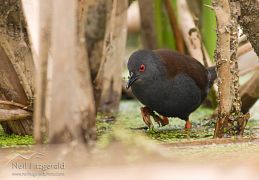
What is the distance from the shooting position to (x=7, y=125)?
5.23 m

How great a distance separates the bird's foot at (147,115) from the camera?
5.81 metres

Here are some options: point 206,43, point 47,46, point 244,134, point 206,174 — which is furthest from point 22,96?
point 206,43

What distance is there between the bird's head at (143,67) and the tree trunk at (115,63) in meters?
0.49

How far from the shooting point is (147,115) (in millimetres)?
5945

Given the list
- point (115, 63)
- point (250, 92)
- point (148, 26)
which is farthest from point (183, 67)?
point (148, 26)

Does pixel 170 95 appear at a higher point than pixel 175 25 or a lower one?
lower

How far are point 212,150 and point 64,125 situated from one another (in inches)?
44.9

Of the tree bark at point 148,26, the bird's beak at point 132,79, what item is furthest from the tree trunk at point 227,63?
the tree bark at point 148,26

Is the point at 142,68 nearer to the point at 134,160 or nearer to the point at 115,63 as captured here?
the point at 115,63

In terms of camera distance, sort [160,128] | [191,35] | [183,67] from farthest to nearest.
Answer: [191,35]
[160,128]
[183,67]

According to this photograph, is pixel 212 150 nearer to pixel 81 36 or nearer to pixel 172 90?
pixel 81 36

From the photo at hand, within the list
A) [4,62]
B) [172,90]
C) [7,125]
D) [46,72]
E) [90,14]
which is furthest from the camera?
[90,14]

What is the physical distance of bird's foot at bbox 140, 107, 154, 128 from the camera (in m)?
5.81

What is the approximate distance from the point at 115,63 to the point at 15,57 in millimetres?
2143
